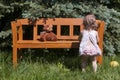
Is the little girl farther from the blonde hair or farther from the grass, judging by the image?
the grass

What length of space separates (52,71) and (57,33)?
1312 mm

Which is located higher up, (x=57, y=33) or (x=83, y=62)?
(x=57, y=33)

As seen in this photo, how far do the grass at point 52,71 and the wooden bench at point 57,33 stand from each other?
0.31 meters

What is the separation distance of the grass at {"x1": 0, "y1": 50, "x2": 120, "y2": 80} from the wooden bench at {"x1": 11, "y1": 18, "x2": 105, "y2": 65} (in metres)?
0.31

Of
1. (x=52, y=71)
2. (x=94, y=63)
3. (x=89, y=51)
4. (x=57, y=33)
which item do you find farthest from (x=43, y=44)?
(x=94, y=63)

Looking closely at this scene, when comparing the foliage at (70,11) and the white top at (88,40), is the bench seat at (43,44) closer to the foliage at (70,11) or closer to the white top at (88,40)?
the white top at (88,40)

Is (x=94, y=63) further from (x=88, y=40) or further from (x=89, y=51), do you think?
(x=88, y=40)

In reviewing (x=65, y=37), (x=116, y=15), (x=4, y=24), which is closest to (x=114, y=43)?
(x=116, y=15)

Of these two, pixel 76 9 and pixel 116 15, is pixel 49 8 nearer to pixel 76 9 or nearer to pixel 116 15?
pixel 76 9

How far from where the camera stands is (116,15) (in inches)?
337

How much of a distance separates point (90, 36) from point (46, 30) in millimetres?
1070

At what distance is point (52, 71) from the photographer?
7.20m

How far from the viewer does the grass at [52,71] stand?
22.1 feet

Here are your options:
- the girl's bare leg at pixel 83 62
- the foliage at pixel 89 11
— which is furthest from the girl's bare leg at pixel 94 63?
the foliage at pixel 89 11
